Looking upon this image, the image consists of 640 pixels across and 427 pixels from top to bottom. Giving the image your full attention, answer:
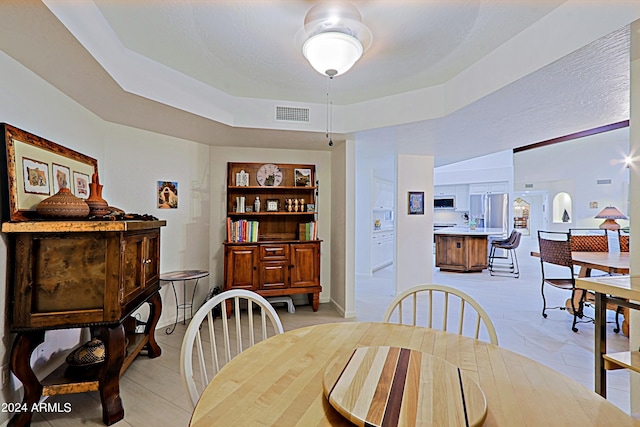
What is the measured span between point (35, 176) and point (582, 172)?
36.3 feet

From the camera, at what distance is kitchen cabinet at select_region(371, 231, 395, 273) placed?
6.50 m

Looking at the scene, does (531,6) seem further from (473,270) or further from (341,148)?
(473,270)

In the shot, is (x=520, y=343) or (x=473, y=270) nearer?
(x=520, y=343)

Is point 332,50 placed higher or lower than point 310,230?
higher

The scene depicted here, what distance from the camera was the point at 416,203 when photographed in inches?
192

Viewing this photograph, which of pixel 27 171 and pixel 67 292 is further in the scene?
pixel 27 171

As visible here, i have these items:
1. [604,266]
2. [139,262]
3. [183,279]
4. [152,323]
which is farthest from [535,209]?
[139,262]

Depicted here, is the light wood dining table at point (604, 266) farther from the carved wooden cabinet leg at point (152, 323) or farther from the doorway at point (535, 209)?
the doorway at point (535, 209)

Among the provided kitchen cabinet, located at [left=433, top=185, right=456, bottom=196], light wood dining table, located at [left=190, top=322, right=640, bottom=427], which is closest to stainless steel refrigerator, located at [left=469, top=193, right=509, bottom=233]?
kitchen cabinet, located at [left=433, top=185, right=456, bottom=196]

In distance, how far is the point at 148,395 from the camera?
215cm

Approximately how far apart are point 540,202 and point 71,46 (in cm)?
1174

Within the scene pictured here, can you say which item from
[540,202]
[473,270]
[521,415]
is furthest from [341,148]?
[540,202]

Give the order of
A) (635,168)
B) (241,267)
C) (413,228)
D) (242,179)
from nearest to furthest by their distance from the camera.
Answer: (635,168) → (241,267) → (242,179) → (413,228)

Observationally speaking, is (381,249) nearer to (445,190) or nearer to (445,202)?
(445,202)
